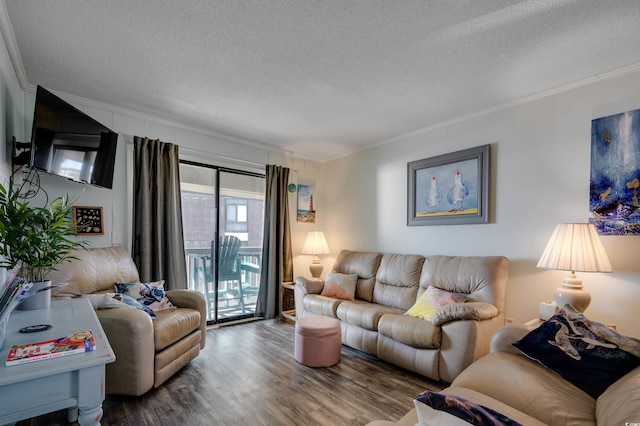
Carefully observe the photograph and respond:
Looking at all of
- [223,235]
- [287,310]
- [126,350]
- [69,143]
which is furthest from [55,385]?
[287,310]

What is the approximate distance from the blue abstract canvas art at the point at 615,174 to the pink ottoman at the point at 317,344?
229 centimetres

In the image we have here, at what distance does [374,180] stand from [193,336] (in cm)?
283

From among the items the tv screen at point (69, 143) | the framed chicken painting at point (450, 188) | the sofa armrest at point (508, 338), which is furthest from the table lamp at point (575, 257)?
the tv screen at point (69, 143)

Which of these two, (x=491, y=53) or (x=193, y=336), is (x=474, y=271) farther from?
(x=193, y=336)

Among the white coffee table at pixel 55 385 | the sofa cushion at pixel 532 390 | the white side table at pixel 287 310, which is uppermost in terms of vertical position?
the white coffee table at pixel 55 385

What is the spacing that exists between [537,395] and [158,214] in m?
3.36

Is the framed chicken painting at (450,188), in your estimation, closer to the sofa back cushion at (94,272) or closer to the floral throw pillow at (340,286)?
the floral throw pillow at (340,286)

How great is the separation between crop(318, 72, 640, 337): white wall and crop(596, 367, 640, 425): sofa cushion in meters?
1.31

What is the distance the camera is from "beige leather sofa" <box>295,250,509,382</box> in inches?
92.0

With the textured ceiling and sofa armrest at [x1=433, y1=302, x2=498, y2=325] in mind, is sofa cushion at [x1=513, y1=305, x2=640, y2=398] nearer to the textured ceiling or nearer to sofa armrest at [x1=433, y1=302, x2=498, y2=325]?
sofa armrest at [x1=433, y1=302, x2=498, y2=325]

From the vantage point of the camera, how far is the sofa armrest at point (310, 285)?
3680 mm

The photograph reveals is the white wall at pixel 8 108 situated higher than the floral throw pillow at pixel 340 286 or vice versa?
the white wall at pixel 8 108

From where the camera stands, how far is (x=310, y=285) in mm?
3695

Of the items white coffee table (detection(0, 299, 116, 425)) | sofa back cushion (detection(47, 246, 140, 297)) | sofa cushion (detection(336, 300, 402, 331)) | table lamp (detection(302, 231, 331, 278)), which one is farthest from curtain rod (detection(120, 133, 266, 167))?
white coffee table (detection(0, 299, 116, 425))
